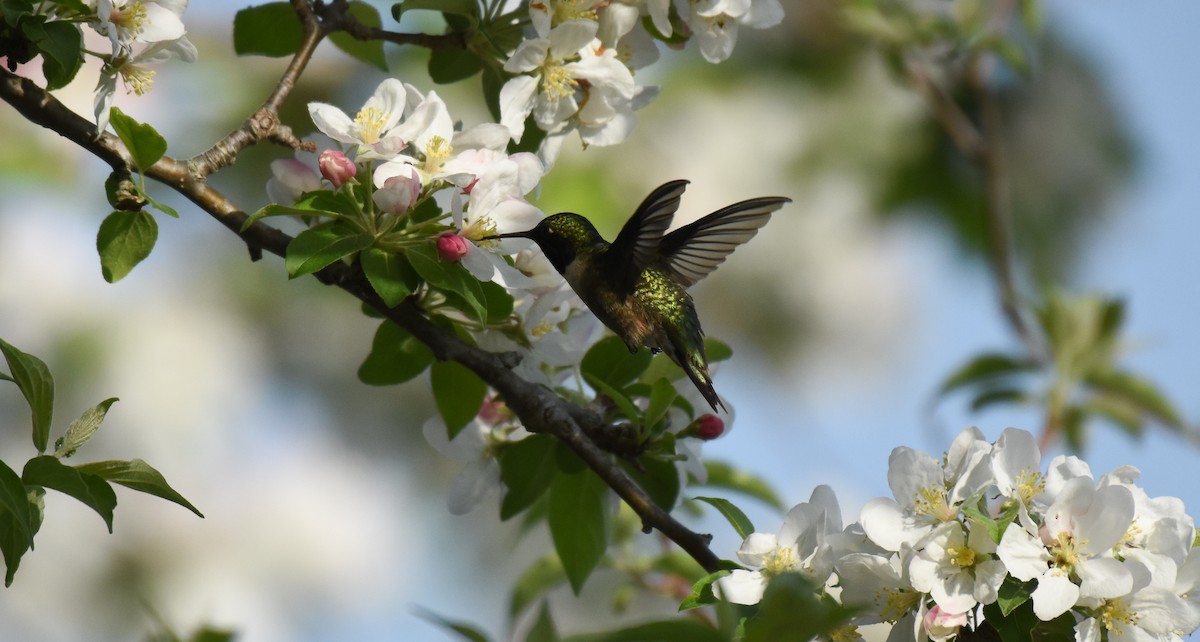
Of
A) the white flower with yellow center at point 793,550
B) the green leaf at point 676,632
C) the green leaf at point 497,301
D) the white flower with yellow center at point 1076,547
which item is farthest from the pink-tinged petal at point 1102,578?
the green leaf at point 497,301

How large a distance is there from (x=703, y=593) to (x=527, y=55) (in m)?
0.65

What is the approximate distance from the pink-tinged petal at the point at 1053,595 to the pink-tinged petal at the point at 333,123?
2.78 feet

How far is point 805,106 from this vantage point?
28.7 feet

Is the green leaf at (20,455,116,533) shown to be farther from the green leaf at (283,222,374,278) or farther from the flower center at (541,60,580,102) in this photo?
the flower center at (541,60,580,102)

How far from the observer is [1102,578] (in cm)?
124

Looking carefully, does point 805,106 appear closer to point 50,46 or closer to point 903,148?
point 903,148

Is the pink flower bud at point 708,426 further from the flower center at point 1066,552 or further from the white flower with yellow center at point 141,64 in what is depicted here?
the white flower with yellow center at point 141,64

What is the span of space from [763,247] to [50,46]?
8.10 metres

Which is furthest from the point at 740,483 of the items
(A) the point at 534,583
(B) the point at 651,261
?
(B) the point at 651,261

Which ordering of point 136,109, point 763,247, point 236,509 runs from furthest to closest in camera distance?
point 763,247
point 236,509
point 136,109

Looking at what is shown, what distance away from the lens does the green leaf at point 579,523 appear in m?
1.58

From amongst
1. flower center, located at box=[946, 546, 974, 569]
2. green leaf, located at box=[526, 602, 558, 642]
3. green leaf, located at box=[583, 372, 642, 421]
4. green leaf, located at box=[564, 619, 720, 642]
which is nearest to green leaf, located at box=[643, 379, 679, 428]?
green leaf, located at box=[583, 372, 642, 421]

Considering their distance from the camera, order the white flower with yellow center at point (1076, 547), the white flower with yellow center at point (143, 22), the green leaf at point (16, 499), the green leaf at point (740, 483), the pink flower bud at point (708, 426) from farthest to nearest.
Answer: the green leaf at point (740, 483) → the pink flower bud at point (708, 426) → the white flower with yellow center at point (143, 22) → the white flower with yellow center at point (1076, 547) → the green leaf at point (16, 499)

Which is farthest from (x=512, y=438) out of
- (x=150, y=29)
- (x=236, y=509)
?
(x=236, y=509)
